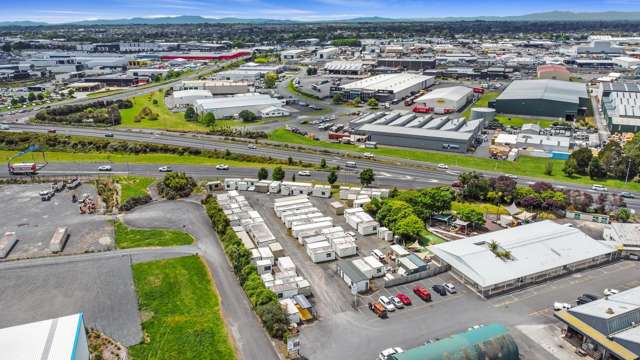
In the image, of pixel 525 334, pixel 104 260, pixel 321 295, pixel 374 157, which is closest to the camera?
pixel 525 334

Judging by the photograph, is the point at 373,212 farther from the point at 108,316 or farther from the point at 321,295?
the point at 108,316

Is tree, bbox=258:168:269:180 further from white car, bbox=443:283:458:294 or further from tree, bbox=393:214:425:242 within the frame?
white car, bbox=443:283:458:294

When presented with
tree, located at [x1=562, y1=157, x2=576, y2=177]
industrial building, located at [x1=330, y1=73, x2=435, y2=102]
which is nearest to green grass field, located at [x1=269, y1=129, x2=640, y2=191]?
tree, located at [x1=562, y1=157, x2=576, y2=177]

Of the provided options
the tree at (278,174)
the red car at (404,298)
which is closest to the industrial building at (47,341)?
the red car at (404,298)

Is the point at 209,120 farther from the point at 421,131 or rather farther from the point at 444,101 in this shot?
the point at 444,101

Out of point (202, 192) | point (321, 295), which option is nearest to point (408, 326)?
point (321, 295)

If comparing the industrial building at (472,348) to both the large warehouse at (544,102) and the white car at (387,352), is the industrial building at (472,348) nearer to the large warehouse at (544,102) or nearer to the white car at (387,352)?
the white car at (387,352)
